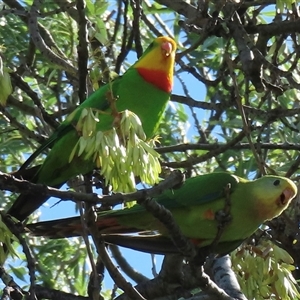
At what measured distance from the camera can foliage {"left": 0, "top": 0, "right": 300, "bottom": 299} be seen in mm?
3346

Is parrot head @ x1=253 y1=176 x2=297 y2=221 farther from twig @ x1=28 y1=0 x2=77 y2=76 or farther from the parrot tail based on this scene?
twig @ x1=28 y1=0 x2=77 y2=76

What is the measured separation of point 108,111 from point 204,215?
2.41 ft

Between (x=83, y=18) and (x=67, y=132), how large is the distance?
0.89 meters

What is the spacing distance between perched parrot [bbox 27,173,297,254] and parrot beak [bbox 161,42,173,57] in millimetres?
1143

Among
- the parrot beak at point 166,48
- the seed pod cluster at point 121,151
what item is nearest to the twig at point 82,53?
the seed pod cluster at point 121,151

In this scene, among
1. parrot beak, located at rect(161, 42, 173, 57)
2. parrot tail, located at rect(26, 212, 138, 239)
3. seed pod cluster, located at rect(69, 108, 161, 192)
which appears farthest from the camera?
parrot beak, located at rect(161, 42, 173, 57)

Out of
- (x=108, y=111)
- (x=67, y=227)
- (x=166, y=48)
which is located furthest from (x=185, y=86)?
(x=67, y=227)

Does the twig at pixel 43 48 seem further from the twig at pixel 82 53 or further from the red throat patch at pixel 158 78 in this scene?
the red throat patch at pixel 158 78

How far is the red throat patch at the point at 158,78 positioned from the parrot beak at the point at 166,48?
0.20 meters

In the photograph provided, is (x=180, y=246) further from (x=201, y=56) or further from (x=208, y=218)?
(x=201, y=56)

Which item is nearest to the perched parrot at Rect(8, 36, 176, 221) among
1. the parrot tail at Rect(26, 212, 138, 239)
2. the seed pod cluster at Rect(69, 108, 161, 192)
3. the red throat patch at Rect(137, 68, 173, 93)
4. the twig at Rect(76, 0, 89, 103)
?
the red throat patch at Rect(137, 68, 173, 93)

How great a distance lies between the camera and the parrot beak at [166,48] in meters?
4.66

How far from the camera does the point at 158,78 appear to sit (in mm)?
4406

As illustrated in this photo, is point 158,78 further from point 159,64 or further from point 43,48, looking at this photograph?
point 43,48
